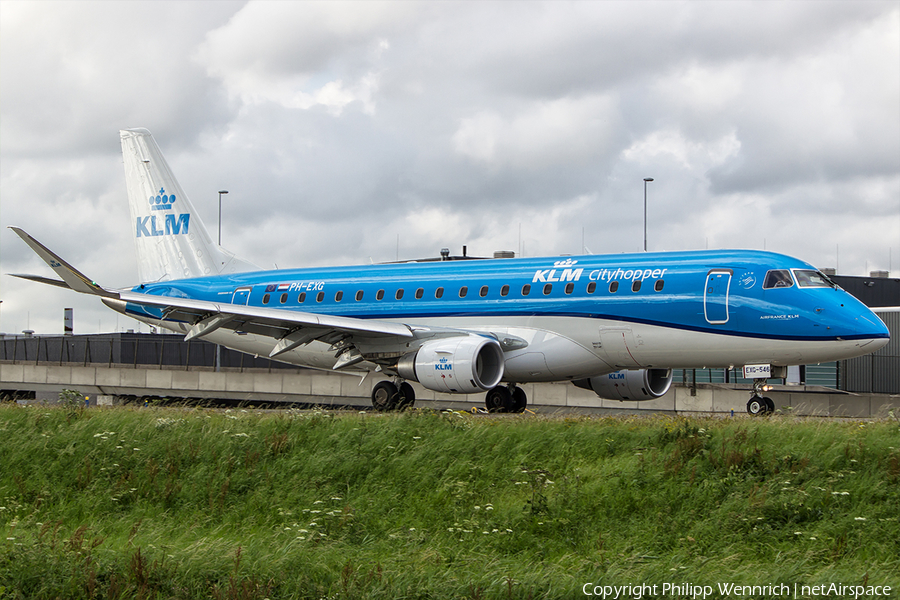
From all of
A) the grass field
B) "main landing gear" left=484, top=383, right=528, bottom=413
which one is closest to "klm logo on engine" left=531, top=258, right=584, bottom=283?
"main landing gear" left=484, top=383, right=528, bottom=413

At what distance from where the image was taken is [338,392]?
123ft

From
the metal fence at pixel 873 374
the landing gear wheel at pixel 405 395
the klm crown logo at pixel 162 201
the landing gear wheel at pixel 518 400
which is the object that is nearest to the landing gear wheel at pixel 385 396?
the landing gear wheel at pixel 405 395

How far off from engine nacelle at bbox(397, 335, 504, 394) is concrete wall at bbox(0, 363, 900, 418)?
7656 mm

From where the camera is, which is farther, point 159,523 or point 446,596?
point 159,523

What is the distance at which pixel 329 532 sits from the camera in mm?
12312

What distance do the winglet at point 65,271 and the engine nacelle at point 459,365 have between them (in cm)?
770

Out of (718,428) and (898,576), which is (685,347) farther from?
(898,576)

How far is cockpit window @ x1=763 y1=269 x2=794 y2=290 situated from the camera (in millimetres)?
19578

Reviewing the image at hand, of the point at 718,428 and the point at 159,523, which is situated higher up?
the point at 718,428

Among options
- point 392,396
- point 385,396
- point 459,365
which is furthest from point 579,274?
point 385,396

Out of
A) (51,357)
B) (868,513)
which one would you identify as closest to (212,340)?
(868,513)

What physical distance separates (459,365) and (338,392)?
57.1ft

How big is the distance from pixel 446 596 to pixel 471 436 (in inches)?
213

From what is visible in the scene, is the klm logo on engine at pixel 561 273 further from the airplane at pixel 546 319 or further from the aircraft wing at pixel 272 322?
the aircraft wing at pixel 272 322
